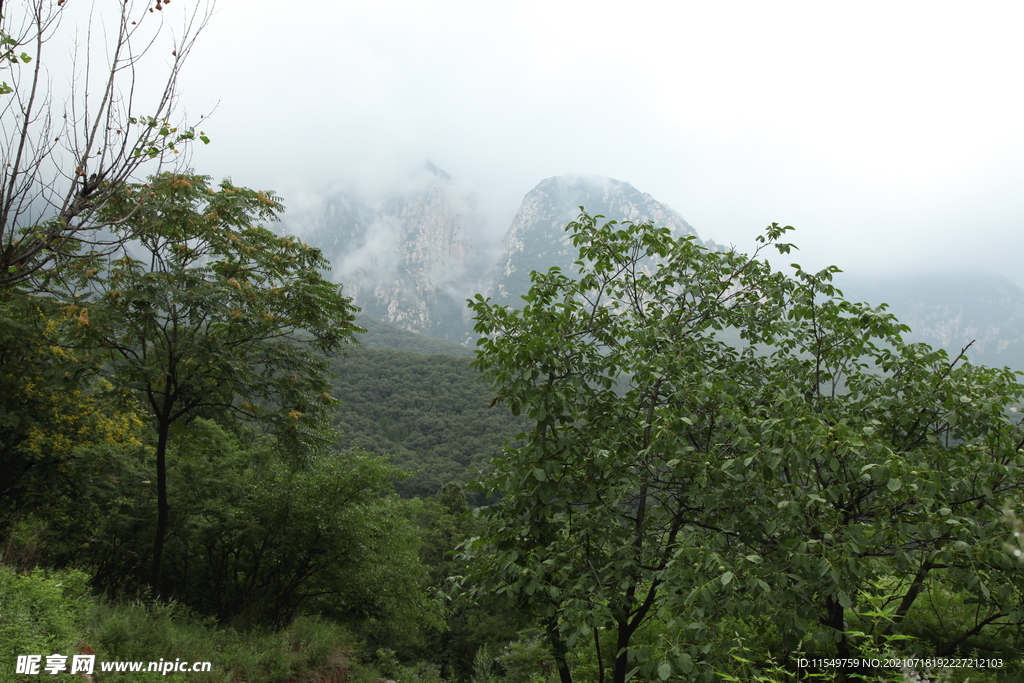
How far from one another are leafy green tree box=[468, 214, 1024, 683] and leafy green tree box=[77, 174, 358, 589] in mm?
6119

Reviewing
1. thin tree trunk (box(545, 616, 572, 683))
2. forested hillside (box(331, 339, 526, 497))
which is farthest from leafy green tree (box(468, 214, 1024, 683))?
forested hillside (box(331, 339, 526, 497))

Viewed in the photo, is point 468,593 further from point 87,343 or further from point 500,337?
point 87,343

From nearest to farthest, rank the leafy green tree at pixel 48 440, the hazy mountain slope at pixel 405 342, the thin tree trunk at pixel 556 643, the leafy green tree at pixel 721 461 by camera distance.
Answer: the leafy green tree at pixel 721 461
the thin tree trunk at pixel 556 643
the leafy green tree at pixel 48 440
the hazy mountain slope at pixel 405 342

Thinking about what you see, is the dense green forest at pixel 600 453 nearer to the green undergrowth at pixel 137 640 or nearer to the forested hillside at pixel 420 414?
the green undergrowth at pixel 137 640

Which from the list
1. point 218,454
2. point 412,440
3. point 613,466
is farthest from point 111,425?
point 412,440

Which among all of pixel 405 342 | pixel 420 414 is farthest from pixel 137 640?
pixel 405 342

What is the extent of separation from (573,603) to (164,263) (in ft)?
31.6

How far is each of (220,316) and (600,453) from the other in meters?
7.28

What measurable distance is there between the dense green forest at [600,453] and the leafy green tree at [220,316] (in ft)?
0.20

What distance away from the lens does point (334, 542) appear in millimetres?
13812

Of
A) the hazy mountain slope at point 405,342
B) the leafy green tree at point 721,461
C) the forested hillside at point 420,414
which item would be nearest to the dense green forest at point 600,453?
the leafy green tree at point 721,461

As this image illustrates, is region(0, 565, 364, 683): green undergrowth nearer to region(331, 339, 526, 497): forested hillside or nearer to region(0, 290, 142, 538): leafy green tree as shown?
region(0, 290, 142, 538): leafy green tree

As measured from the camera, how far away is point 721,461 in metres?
4.46

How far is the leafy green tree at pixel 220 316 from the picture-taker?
356 inches
